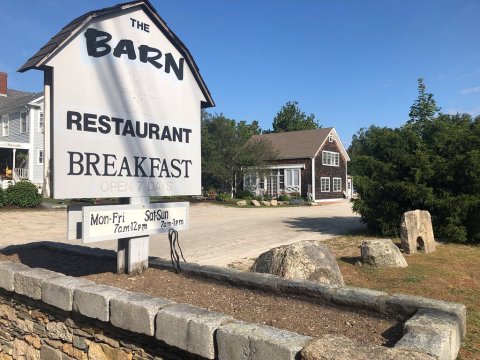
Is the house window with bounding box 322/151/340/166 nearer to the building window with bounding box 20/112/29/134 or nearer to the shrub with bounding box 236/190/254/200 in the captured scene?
the shrub with bounding box 236/190/254/200

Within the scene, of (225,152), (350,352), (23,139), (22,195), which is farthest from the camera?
(225,152)

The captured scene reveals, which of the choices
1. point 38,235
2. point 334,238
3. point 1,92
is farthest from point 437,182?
point 1,92

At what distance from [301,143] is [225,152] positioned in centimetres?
1015

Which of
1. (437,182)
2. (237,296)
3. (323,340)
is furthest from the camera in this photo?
(437,182)

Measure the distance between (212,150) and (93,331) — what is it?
29.9 meters

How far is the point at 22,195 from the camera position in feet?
72.0

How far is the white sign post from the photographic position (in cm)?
459

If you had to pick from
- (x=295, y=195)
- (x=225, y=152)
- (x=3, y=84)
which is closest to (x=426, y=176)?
(x=225, y=152)

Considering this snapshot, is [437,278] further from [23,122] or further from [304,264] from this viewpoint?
[23,122]

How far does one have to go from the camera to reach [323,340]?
2.70 metres

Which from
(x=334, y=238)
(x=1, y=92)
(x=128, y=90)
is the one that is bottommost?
(x=334, y=238)

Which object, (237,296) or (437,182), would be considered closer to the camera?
(237,296)

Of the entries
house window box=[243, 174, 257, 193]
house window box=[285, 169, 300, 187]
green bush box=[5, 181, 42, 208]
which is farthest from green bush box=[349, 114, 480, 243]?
house window box=[285, 169, 300, 187]

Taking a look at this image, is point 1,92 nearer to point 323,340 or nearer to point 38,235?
point 38,235
